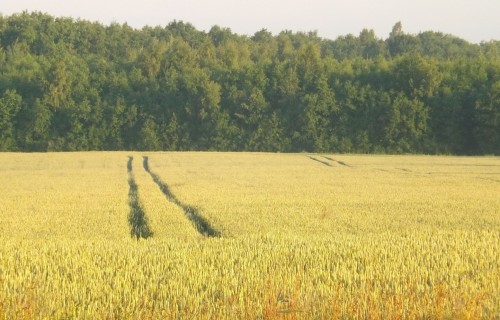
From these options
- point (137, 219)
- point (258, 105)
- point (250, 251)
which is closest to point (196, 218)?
point (137, 219)

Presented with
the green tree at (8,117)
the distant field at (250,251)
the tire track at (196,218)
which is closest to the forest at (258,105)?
the green tree at (8,117)

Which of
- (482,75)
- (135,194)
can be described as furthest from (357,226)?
(482,75)

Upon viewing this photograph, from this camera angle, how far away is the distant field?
7605 mm

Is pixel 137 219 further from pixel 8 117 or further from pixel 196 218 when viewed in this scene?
pixel 8 117

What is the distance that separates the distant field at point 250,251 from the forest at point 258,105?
41627mm

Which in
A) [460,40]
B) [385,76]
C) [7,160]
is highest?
[460,40]

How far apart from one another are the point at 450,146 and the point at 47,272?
60.7 m

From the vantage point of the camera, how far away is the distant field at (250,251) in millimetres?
7605

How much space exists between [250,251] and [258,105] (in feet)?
209

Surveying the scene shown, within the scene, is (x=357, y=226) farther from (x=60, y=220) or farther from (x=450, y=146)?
A: (x=450, y=146)

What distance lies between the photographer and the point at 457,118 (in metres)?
65.9

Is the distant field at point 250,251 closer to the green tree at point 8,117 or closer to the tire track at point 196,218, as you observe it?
the tire track at point 196,218

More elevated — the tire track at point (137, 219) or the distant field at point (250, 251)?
the distant field at point (250, 251)

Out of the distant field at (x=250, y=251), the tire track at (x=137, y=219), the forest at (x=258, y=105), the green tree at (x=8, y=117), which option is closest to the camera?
the distant field at (x=250, y=251)
